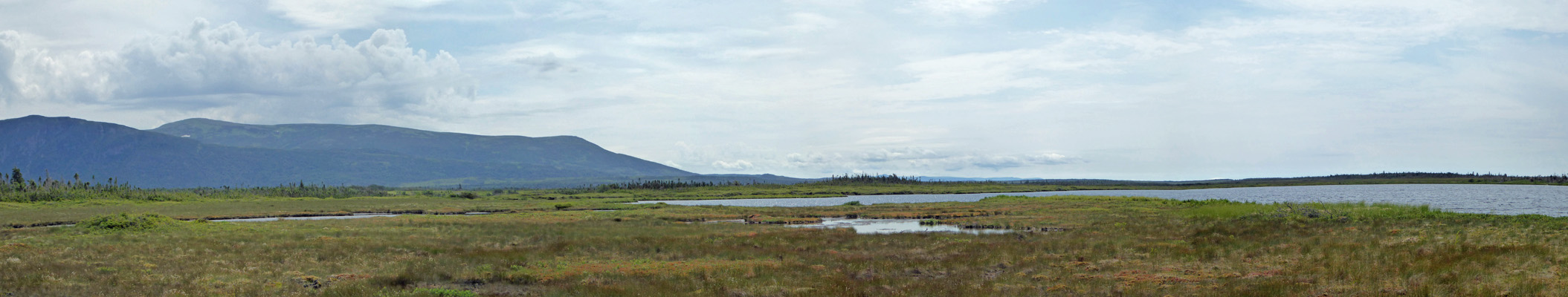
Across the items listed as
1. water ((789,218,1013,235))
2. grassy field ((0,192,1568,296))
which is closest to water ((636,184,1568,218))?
grassy field ((0,192,1568,296))

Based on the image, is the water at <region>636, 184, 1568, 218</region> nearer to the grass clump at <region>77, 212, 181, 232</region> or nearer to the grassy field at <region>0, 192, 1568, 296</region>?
the grassy field at <region>0, 192, 1568, 296</region>

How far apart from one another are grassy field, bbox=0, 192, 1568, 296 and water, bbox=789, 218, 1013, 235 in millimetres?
2659

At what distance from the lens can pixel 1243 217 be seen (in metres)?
45.3

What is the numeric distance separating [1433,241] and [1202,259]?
805 cm

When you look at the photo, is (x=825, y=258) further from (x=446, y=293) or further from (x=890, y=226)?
(x=890, y=226)

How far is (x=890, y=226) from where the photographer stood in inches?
2212

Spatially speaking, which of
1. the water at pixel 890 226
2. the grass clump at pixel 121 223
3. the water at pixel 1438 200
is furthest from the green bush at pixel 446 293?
the water at pixel 1438 200

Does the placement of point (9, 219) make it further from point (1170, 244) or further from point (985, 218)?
point (1170, 244)

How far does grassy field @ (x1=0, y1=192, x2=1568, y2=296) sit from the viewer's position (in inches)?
876

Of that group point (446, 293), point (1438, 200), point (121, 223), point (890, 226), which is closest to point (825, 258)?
point (446, 293)

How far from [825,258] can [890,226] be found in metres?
24.9

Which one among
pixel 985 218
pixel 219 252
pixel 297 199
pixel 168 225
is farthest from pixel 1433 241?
pixel 297 199

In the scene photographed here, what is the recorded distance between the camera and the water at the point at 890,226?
47862mm

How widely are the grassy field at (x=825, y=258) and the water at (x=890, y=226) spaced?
266 centimetres
